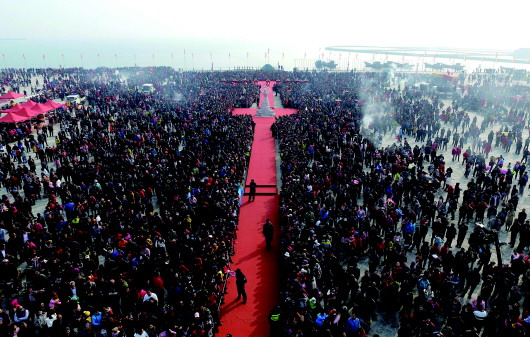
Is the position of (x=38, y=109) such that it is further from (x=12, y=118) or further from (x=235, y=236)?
(x=235, y=236)

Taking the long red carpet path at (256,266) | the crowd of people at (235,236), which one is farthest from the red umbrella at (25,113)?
the long red carpet path at (256,266)

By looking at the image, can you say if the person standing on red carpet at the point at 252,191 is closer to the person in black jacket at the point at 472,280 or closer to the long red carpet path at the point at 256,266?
the long red carpet path at the point at 256,266

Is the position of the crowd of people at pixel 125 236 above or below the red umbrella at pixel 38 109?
below

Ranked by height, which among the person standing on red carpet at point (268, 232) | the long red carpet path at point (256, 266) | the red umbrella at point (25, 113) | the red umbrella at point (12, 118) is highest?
the red umbrella at point (25, 113)

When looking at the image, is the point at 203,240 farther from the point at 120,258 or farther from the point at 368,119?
the point at 368,119

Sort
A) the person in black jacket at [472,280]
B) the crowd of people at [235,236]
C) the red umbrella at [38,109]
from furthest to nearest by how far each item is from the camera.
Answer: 1. the red umbrella at [38,109]
2. the person in black jacket at [472,280]
3. the crowd of people at [235,236]

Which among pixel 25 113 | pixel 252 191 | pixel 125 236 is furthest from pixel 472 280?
pixel 25 113

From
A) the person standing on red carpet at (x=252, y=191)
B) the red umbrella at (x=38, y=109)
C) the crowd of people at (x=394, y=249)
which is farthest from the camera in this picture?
the red umbrella at (x=38, y=109)

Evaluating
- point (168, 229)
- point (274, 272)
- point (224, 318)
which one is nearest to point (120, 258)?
point (168, 229)
